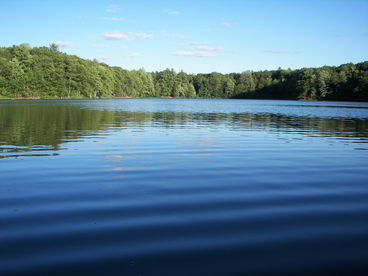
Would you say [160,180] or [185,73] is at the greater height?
[185,73]

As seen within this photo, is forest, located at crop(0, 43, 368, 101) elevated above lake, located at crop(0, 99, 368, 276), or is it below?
above

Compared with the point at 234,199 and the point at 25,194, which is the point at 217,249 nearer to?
the point at 234,199

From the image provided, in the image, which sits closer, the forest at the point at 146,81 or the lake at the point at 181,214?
the lake at the point at 181,214

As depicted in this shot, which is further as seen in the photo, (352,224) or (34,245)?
(352,224)

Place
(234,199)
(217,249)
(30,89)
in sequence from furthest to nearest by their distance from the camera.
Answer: (30,89)
(234,199)
(217,249)

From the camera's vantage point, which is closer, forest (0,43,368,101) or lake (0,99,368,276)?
lake (0,99,368,276)

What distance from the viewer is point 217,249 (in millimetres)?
4562

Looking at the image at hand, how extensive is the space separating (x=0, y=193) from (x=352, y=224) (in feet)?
22.2

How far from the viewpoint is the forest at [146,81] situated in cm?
10725

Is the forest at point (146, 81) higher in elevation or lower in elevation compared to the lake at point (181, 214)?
higher

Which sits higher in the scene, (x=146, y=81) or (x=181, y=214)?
(x=146, y=81)

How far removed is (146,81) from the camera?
16988 cm

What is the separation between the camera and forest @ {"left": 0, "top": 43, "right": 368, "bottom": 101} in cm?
10725

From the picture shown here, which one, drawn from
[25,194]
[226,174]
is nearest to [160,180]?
[226,174]
